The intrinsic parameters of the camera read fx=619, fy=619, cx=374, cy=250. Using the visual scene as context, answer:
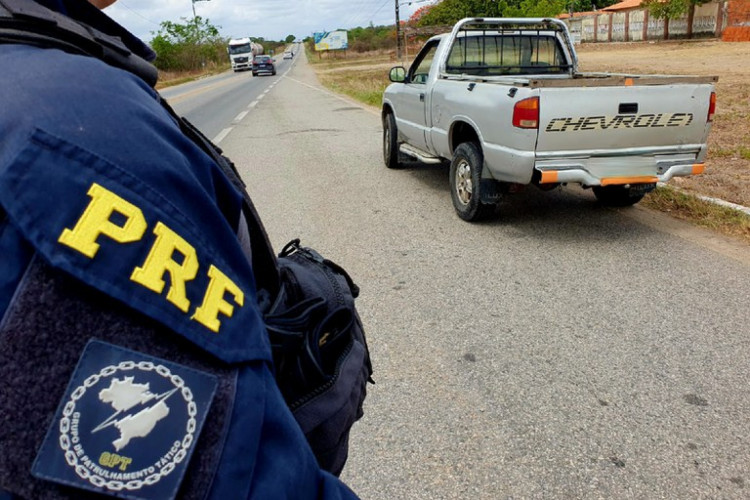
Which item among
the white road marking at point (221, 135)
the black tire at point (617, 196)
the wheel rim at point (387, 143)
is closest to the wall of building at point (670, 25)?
the white road marking at point (221, 135)

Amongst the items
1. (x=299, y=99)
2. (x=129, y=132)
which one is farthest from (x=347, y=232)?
(x=299, y=99)

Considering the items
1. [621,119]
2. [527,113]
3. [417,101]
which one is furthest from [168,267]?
[417,101]

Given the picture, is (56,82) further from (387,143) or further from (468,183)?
(387,143)

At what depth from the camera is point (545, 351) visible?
130 inches

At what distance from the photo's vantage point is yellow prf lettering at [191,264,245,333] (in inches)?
26.2

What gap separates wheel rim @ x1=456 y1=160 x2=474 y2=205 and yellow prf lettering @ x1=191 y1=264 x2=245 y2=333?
Answer: 200 inches

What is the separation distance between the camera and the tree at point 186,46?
214ft

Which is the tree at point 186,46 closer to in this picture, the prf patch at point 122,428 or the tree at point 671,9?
the tree at point 671,9

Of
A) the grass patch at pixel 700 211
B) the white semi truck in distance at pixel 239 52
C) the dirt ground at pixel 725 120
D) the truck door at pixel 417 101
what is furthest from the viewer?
the white semi truck in distance at pixel 239 52

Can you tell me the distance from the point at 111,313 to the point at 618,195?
6.02 m

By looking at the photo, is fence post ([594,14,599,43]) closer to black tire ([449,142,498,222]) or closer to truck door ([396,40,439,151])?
truck door ([396,40,439,151])

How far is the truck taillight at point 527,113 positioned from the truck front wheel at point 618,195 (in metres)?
1.48

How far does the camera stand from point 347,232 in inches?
220

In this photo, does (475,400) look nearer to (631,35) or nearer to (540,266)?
(540,266)
